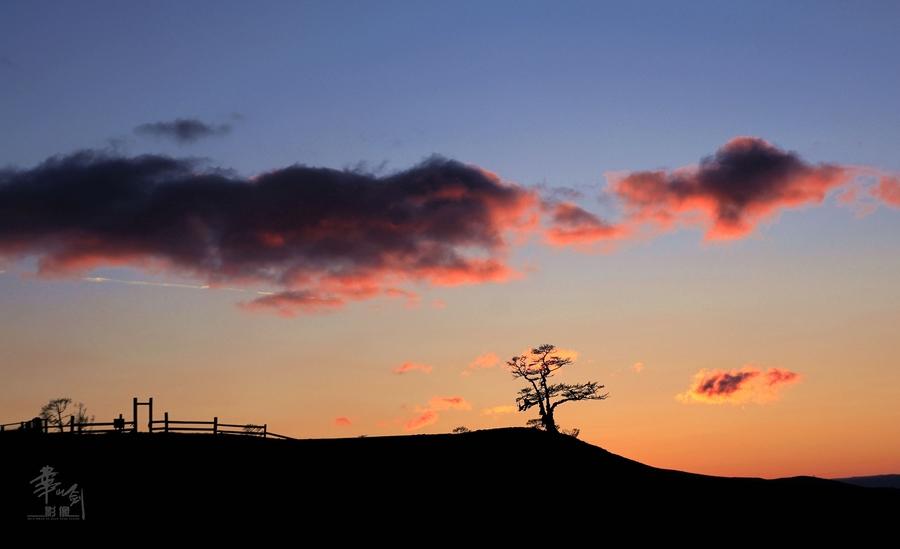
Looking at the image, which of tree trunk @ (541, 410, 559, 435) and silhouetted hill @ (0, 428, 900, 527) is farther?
tree trunk @ (541, 410, 559, 435)

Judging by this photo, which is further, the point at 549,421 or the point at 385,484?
the point at 549,421

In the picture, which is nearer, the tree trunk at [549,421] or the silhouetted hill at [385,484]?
the silhouetted hill at [385,484]

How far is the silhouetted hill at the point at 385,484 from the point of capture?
59906 millimetres

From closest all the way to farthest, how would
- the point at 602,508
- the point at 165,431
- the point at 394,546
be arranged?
1. the point at 394,546
2. the point at 602,508
3. the point at 165,431

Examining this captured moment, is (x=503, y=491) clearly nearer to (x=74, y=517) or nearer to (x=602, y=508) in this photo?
(x=602, y=508)

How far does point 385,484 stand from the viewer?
63.0m

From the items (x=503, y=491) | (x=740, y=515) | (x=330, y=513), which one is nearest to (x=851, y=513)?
(x=740, y=515)

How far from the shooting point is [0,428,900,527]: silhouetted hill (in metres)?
59.9

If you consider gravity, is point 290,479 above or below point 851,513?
above

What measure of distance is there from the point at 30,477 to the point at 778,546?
4672 centimetres

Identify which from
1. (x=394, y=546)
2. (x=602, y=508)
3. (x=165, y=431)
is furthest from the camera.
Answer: (x=165, y=431)

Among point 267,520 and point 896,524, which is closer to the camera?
point 267,520

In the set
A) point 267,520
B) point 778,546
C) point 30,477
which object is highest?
point 30,477

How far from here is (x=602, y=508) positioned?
62844 millimetres
